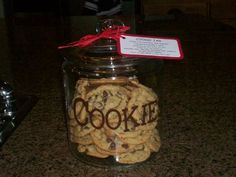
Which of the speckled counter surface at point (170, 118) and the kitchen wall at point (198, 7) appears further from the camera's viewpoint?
the kitchen wall at point (198, 7)

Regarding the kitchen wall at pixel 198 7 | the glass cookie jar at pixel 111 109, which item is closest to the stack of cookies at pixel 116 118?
the glass cookie jar at pixel 111 109

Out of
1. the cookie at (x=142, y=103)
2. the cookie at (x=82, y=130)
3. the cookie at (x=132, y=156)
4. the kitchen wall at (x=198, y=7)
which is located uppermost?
the cookie at (x=142, y=103)

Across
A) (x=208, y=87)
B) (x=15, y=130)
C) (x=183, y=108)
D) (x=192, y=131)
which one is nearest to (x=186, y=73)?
(x=208, y=87)

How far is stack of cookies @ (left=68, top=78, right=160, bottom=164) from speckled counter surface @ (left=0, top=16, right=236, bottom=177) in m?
0.03

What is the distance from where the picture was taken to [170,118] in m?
0.82

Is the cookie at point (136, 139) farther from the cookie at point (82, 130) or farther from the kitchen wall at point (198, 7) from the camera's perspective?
the kitchen wall at point (198, 7)

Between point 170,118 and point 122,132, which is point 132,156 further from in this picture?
point 170,118

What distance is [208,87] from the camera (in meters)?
1.00

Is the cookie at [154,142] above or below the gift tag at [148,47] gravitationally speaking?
below

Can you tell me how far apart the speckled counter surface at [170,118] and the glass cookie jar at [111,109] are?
2 centimetres

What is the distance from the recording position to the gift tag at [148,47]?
598 mm

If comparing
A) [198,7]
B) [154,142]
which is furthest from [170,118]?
[198,7]

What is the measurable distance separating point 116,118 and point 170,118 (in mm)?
236

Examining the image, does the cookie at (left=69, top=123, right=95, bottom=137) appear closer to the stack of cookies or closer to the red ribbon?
the stack of cookies
